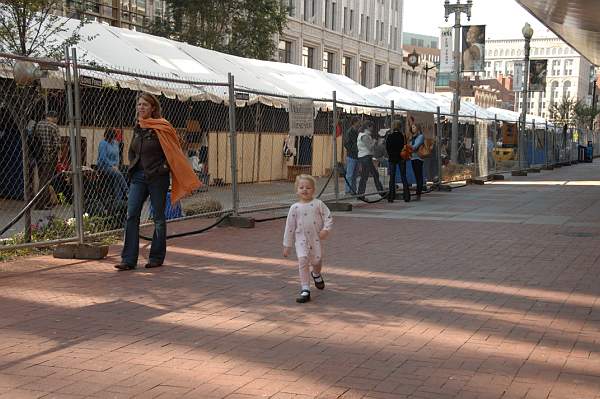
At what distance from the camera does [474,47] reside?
27656 mm

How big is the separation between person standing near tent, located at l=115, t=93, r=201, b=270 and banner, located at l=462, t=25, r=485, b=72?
2037 centimetres

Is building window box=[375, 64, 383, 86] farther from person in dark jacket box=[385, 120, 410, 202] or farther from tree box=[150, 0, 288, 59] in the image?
person in dark jacket box=[385, 120, 410, 202]

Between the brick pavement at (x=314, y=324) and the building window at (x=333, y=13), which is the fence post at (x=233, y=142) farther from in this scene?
the building window at (x=333, y=13)

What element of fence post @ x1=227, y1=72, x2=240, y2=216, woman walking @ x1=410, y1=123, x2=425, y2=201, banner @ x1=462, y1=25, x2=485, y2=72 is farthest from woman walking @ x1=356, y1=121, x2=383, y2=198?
banner @ x1=462, y1=25, x2=485, y2=72

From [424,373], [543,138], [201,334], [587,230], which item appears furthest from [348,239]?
[543,138]

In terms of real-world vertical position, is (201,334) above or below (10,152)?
below

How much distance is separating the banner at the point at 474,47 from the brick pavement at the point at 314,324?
17.2 m

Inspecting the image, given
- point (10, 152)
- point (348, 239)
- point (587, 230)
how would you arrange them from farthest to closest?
point (10, 152) → point (587, 230) → point (348, 239)

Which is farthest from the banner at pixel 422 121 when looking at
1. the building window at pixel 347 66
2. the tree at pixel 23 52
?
the building window at pixel 347 66

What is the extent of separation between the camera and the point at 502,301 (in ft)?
23.9

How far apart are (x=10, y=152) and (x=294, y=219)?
7971 mm

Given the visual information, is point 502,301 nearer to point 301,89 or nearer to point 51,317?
point 51,317

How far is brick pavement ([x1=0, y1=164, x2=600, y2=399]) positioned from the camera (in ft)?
15.8

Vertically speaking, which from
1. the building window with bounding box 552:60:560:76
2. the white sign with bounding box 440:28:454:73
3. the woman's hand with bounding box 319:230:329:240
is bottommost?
the woman's hand with bounding box 319:230:329:240
